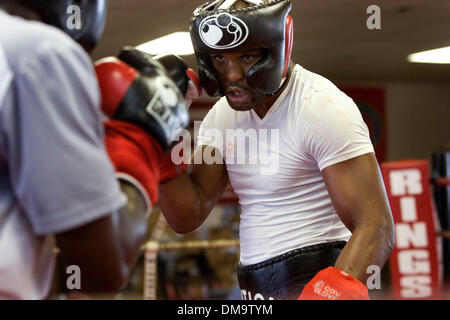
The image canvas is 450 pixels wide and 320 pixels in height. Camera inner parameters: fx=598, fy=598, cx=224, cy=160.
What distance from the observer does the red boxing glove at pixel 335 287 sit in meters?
1.20

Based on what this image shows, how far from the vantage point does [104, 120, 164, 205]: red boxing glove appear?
2.88 ft

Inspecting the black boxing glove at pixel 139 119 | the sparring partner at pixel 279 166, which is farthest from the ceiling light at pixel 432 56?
the black boxing glove at pixel 139 119

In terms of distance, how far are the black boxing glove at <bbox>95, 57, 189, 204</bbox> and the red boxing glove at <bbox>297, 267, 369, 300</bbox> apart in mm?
479

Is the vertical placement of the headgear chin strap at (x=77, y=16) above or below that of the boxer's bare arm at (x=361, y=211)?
above

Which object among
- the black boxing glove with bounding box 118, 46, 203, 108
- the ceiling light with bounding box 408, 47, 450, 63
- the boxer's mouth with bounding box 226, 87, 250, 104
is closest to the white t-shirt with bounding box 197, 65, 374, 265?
the boxer's mouth with bounding box 226, 87, 250, 104

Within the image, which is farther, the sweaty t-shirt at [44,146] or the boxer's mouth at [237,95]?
the boxer's mouth at [237,95]

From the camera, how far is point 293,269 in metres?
1.50

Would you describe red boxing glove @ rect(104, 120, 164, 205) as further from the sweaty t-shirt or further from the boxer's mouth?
the boxer's mouth

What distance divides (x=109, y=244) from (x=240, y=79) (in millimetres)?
809

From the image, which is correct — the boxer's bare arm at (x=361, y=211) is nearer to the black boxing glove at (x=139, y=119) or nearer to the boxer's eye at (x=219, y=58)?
the boxer's eye at (x=219, y=58)

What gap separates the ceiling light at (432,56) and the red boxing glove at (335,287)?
532 cm

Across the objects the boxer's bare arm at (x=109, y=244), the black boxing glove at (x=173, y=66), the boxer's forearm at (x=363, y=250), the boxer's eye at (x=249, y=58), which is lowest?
the boxer's forearm at (x=363, y=250)
